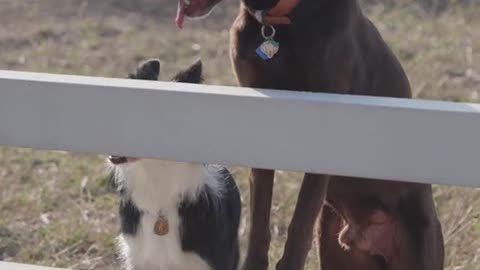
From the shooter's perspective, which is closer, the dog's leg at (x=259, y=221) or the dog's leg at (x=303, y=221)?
the dog's leg at (x=303, y=221)

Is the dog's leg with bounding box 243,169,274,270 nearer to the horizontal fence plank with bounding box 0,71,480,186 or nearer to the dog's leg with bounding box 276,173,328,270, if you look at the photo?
the dog's leg with bounding box 276,173,328,270

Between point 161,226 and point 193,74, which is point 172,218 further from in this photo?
point 193,74

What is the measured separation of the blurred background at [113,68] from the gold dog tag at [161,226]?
24.9 inches

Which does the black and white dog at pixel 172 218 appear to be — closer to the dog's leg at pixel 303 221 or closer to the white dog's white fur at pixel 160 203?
the white dog's white fur at pixel 160 203

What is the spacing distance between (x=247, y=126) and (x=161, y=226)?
1876 millimetres

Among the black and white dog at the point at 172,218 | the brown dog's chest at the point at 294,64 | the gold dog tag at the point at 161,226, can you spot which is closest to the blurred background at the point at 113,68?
the black and white dog at the point at 172,218

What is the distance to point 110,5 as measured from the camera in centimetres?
1012

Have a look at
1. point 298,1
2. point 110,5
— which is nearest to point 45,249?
point 298,1

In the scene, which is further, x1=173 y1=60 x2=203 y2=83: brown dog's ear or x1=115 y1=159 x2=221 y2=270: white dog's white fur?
x1=115 y1=159 x2=221 y2=270: white dog's white fur

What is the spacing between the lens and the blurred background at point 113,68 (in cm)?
464

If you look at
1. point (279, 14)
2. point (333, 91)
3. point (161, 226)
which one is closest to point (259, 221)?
point (333, 91)

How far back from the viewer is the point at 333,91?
9.97 feet

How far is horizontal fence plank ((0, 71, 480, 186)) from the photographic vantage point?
6.77 ft

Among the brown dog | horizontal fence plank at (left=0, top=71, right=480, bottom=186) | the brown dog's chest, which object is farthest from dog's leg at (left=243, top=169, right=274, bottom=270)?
horizontal fence plank at (left=0, top=71, right=480, bottom=186)
